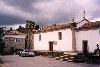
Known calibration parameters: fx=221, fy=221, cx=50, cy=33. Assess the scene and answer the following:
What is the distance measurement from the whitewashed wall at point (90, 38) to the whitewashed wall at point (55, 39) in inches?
60.1

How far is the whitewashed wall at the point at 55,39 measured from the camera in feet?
125

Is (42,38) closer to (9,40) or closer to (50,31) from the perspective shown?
(50,31)

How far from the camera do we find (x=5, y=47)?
53500 mm

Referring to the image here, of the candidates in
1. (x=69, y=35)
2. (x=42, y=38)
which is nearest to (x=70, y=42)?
(x=69, y=35)

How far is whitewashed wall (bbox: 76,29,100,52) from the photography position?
112 feet

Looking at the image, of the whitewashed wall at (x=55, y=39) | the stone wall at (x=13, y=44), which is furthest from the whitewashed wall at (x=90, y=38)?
the stone wall at (x=13, y=44)

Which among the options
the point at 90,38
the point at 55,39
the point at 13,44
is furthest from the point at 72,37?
the point at 13,44

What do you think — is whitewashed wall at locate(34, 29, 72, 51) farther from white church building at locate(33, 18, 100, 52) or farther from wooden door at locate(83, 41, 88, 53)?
wooden door at locate(83, 41, 88, 53)

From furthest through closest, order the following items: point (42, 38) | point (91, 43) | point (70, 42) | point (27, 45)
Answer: point (27, 45)
point (42, 38)
point (70, 42)
point (91, 43)

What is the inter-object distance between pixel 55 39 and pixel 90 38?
843 centimetres

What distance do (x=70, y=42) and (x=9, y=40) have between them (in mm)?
21088

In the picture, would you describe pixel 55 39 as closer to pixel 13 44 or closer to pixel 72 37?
pixel 72 37

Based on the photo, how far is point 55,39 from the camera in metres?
41.5

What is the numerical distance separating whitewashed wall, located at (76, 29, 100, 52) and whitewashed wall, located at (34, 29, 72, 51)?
153 centimetres
